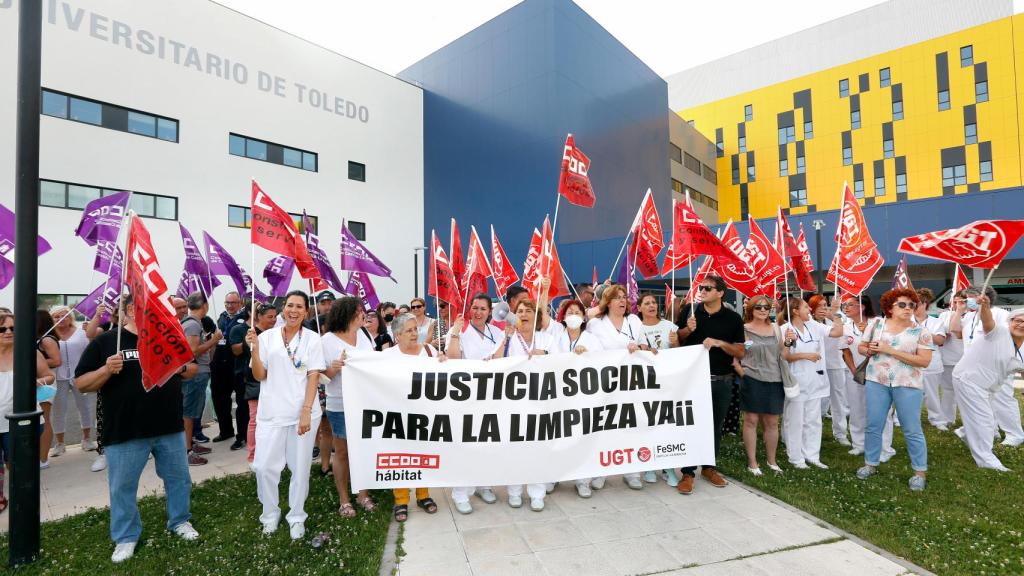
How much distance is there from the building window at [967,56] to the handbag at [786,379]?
132 feet

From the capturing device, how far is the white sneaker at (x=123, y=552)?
12.7 ft

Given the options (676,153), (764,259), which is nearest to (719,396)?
(764,259)

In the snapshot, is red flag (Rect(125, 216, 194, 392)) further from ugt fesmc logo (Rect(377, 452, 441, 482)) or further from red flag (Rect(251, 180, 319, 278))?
ugt fesmc logo (Rect(377, 452, 441, 482))

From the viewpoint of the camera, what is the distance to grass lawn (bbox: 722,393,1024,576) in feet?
12.6

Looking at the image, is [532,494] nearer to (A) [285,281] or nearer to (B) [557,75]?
(A) [285,281]

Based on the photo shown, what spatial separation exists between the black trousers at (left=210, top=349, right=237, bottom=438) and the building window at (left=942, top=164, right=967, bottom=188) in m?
42.7

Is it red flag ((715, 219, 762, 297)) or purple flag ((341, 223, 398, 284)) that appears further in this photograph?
purple flag ((341, 223, 398, 284))

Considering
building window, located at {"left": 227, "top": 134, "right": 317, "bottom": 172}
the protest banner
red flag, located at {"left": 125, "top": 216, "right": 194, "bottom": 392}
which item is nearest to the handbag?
the protest banner

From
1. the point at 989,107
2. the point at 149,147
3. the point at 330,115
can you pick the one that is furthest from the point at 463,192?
the point at 989,107

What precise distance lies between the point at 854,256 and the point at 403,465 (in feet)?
20.8

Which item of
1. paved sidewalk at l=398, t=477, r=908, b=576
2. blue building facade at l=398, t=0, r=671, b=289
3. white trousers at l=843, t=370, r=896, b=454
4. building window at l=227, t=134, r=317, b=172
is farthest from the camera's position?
blue building facade at l=398, t=0, r=671, b=289

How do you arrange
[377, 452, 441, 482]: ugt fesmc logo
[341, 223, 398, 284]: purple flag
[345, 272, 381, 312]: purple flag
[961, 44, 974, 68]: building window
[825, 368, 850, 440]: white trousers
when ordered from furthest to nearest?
[961, 44, 974, 68]: building window
[345, 272, 381, 312]: purple flag
[341, 223, 398, 284]: purple flag
[825, 368, 850, 440]: white trousers
[377, 452, 441, 482]: ugt fesmc logo

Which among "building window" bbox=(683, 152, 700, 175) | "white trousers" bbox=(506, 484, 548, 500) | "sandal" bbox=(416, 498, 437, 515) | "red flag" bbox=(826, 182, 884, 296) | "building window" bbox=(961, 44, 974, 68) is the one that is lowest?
"sandal" bbox=(416, 498, 437, 515)

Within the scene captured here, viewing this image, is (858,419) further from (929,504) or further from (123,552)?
(123,552)
